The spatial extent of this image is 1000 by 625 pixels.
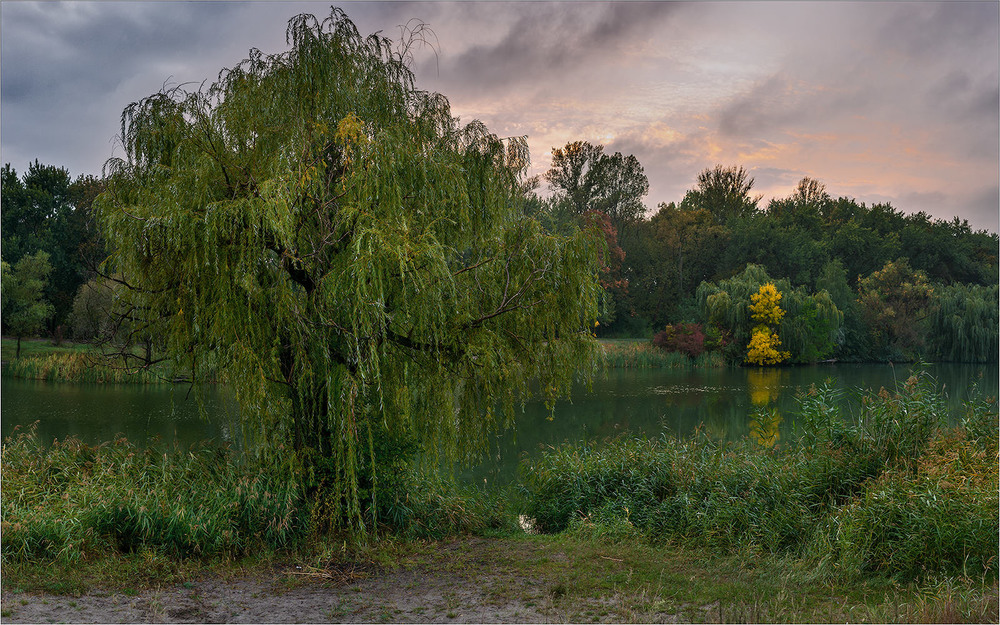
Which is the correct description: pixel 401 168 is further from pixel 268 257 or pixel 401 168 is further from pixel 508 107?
pixel 508 107

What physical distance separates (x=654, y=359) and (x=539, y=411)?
1448 cm

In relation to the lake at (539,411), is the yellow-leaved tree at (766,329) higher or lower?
higher

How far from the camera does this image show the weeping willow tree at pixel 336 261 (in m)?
5.57

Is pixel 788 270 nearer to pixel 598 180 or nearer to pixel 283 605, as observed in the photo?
pixel 598 180

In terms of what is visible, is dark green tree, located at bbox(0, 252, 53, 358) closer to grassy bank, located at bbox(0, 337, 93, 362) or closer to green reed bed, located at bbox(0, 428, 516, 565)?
grassy bank, located at bbox(0, 337, 93, 362)

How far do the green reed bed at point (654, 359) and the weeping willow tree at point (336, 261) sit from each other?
2236 cm

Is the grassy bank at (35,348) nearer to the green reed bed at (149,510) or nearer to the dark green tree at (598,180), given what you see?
the green reed bed at (149,510)

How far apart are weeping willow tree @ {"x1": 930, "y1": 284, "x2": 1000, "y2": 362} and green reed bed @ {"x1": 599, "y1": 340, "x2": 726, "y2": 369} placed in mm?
9645

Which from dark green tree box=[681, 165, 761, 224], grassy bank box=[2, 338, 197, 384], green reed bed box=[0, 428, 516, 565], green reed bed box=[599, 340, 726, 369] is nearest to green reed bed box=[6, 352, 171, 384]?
grassy bank box=[2, 338, 197, 384]

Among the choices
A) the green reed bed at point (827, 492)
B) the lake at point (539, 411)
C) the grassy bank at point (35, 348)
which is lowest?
the lake at point (539, 411)

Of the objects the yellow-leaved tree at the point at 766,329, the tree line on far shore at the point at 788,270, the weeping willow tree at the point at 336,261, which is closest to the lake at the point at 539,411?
the weeping willow tree at the point at 336,261

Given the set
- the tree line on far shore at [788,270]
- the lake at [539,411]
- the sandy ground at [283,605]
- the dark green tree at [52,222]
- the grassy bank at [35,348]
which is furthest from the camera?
the tree line on far shore at [788,270]

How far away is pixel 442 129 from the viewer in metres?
7.45

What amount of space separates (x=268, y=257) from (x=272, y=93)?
182 cm
